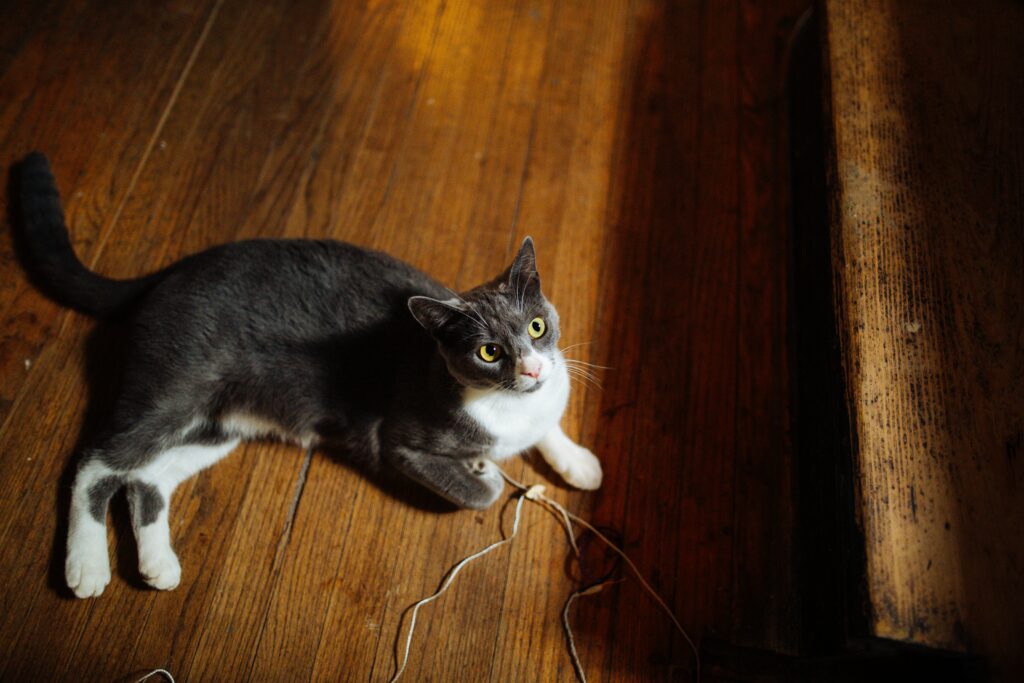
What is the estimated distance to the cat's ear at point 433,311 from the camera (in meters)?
1.18

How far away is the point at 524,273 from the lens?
4.18 ft

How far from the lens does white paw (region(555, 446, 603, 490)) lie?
4.94ft

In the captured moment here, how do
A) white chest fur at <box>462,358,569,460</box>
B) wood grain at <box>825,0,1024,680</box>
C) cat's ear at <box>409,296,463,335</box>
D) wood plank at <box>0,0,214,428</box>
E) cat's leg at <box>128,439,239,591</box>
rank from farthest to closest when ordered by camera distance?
1. wood plank at <box>0,0,214,428</box>
2. cat's leg at <box>128,439,239,591</box>
3. white chest fur at <box>462,358,569,460</box>
4. cat's ear at <box>409,296,463,335</box>
5. wood grain at <box>825,0,1024,680</box>

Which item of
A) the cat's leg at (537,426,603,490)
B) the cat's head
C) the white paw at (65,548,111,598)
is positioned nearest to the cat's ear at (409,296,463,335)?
the cat's head

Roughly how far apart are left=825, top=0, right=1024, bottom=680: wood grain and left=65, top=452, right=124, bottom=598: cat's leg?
1474 mm

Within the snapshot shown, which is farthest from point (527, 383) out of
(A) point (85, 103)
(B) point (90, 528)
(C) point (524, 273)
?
(A) point (85, 103)

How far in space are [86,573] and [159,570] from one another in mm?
143

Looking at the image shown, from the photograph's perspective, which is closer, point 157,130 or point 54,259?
point 54,259

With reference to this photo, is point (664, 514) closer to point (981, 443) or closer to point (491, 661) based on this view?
point (491, 661)

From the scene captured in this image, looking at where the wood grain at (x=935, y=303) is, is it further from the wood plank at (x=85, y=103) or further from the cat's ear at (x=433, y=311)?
the wood plank at (x=85, y=103)

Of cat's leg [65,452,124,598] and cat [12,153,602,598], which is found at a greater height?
cat [12,153,602,598]

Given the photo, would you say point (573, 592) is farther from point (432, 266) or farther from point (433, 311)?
point (432, 266)

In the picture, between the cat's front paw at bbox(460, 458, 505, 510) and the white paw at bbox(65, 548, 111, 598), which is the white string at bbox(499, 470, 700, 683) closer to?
the cat's front paw at bbox(460, 458, 505, 510)

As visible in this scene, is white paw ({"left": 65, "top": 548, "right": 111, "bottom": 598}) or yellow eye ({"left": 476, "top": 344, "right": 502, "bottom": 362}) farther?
white paw ({"left": 65, "top": 548, "right": 111, "bottom": 598})
